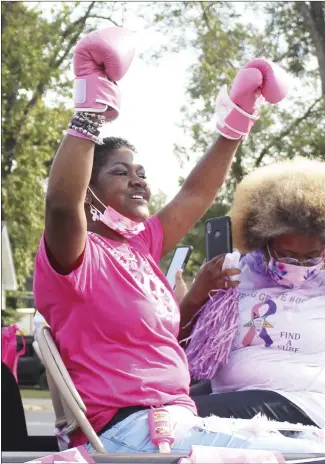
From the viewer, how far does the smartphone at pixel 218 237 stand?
330 cm

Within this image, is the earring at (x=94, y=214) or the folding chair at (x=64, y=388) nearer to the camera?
the folding chair at (x=64, y=388)

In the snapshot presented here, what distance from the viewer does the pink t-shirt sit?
A: 2346 mm

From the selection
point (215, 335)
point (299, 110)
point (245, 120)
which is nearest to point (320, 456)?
point (215, 335)

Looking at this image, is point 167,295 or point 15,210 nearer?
point 167,295

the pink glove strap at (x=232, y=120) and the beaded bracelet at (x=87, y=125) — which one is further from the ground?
the pink glove strap at (x=232, y=120)

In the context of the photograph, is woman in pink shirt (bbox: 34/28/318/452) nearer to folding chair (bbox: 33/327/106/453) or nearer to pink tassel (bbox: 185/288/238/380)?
folding chair (bbox: 33/327/106/453)

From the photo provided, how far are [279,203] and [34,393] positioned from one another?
14.4 meters

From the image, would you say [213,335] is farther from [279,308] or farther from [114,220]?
[114,220]

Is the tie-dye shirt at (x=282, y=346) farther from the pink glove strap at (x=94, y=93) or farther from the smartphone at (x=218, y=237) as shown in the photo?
the pink glove strap at (x=94, y=93)

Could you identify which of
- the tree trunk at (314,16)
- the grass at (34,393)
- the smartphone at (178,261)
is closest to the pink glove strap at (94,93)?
the smartphone at (178,261)

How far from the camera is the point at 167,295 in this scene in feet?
8.36

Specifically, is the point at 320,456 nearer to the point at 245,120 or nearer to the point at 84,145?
the point at 84,145

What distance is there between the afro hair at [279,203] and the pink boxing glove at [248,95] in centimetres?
34

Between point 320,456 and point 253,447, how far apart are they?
30 cm
